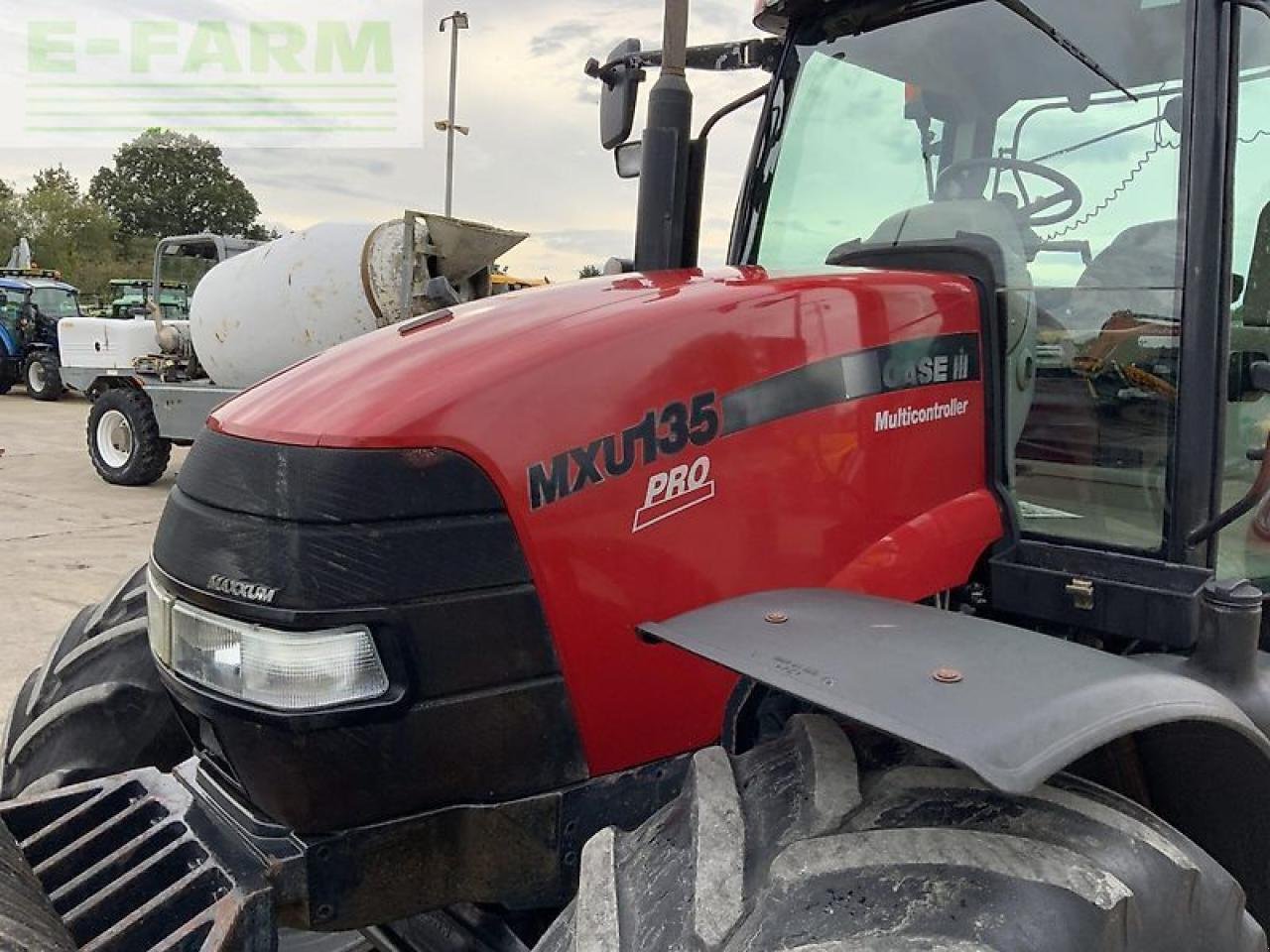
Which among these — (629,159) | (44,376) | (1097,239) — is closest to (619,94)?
(629,159)

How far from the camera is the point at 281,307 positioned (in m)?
9.20

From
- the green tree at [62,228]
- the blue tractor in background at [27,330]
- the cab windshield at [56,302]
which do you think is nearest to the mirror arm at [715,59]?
the blue tractor in background at [27,330]

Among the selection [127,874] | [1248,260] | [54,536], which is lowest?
Result: [54,536]

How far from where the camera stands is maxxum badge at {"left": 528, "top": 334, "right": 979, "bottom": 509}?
1.67 m

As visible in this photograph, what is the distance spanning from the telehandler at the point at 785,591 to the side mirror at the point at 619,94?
1.04ft

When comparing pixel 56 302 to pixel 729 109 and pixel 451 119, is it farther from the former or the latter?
pixel 729 109

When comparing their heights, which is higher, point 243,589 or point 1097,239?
point 1097,239

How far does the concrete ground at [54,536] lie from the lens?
5504 mm

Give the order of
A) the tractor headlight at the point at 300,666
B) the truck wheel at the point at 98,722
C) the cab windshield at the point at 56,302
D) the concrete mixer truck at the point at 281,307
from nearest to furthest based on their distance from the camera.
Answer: the tractor headlight at the point at 300,666, the truck wheel at the point at 98,722, the concrete mixer truck at the point at 281,307, the cab windshield at the point at 56,302

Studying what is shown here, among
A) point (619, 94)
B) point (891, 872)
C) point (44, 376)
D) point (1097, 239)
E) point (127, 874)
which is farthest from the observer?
point (44, 376)

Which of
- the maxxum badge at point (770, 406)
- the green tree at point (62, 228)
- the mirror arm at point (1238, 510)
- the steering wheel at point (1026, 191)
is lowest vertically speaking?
the mirror arm at point (1238, 510)

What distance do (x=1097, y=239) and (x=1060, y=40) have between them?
0.39 meters

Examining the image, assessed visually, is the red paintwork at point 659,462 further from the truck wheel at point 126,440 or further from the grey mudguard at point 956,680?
the truck wheel at point 126,440

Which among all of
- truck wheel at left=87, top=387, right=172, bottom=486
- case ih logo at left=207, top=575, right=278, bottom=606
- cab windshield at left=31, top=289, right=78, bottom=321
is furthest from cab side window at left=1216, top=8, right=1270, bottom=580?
cab windshield at left=31, top=289, right=78, bottom=321
